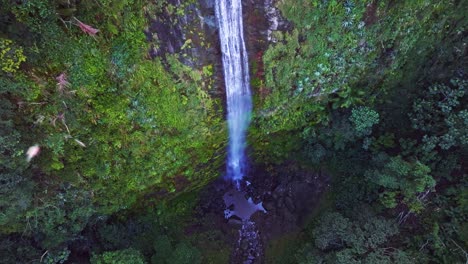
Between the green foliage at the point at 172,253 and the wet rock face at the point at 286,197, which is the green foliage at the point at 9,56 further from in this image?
the wet rock face at the point at 286,197

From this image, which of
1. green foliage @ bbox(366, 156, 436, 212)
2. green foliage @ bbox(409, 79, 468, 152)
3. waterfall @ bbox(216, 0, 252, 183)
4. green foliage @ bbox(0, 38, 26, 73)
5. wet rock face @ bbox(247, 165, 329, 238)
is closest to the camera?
green foliage @ bbox(0, 38, 26, 73)

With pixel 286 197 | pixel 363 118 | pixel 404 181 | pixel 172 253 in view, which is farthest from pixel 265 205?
pixel 404 181

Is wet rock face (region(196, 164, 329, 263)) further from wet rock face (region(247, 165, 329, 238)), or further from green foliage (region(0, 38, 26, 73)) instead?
green foliage (region(0, 38, 26, 73))

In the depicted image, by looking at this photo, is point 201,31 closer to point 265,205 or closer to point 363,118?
point 363,118

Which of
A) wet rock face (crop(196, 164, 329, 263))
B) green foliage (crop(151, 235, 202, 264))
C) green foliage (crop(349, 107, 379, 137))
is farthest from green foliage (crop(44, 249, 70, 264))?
green foliage (crop(349, 107, 379, 137))

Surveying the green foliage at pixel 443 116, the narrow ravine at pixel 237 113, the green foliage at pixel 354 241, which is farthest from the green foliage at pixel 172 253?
the green foliage at pixel 443 116

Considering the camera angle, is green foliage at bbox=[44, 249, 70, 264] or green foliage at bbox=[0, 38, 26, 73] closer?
green foliage at bbox=[0, 38, 26, 73]
